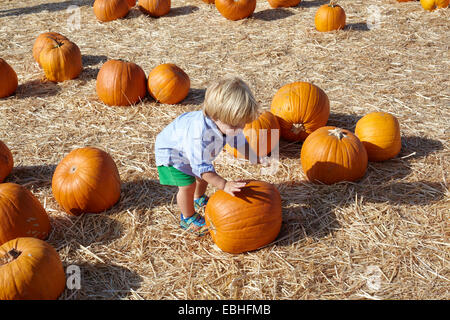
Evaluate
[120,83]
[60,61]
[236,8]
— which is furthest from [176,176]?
[236,8]

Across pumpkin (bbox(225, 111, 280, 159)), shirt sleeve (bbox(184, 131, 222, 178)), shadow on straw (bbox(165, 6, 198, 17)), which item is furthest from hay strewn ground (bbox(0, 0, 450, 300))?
shirt sleeve (bbox(184, 131, 222, 178))

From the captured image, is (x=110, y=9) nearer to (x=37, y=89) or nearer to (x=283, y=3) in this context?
→ (x=37, y=89)

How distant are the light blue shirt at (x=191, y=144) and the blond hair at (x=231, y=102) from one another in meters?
0.20

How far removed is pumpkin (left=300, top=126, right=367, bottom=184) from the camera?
13.7ft

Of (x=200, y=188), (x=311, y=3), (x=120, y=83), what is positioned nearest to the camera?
(x=200, y=188)

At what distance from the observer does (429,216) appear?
387 centimetres

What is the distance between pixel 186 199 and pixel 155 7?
6.75 metres

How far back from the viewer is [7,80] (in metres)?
6.21

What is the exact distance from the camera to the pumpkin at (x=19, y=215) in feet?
11.3

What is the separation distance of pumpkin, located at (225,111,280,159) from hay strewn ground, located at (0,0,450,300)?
237 millimetres

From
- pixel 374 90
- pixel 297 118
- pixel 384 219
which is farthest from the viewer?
pixel 374 90

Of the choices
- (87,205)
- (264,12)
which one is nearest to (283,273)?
(87,205)
